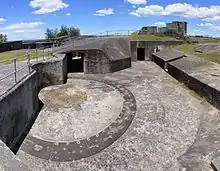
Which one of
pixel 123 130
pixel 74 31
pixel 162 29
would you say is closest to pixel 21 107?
pixel 123 130

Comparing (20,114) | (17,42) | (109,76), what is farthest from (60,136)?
(17,42)

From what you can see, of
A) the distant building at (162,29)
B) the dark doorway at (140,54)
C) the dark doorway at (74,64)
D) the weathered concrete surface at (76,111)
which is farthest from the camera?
the distant building at (162,29)

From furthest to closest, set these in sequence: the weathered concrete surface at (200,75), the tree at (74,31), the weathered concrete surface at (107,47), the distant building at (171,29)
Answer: the tree at (74,31)
the distant building at (171,29)
the weathered concrete surface at (107,47)
the weathered concrete surface at (200,75)

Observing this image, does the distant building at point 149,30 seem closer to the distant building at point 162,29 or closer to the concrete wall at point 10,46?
the distant building at point 162,29

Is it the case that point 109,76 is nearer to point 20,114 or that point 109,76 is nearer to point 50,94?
point 50,94

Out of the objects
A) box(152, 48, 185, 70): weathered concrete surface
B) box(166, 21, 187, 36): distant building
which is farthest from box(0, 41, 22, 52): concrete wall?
box(166, 21, 187, 36): distant building

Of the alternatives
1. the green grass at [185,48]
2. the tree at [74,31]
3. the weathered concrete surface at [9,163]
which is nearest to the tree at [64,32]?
the tree at [74,31]

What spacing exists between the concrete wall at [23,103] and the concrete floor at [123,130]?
0.34m

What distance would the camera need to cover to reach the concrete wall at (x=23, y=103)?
8680 mm

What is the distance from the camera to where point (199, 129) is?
10484mm

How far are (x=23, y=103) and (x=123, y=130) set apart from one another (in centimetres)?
388

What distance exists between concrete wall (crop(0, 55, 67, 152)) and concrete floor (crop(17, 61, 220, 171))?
0.34 m

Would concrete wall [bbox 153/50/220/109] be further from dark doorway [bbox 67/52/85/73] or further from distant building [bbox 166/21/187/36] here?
distant building [bbox 166/21/187/36]

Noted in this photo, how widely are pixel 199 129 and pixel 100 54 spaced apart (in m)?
8.93
